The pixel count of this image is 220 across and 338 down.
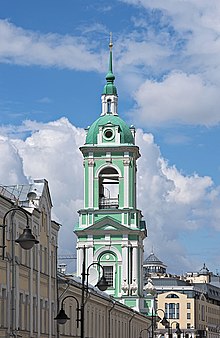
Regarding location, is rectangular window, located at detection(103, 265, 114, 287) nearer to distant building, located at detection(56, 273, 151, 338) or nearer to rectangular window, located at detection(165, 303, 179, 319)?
distant building, located at detection(56, 273, 151, 338)

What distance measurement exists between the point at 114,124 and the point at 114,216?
957cm

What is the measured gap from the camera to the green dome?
354 feet

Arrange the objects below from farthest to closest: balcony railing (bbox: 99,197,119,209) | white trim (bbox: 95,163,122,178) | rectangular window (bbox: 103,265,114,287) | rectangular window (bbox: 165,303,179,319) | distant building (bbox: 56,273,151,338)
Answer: rectangular window (bbox: 165,303,179,319) < balcony railing (bbox: 99,197,119,209) < white trim (bbox: 95,163,122,178) < rectangular window (bbox: 103,265,114,287) < distant building (bbox: 56,273,151,338)

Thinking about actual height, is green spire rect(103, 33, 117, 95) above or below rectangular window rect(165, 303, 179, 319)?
above

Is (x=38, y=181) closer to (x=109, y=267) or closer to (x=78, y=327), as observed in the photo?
(x=78, y=327)

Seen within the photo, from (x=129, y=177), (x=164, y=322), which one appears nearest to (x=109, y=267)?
(x=129, y=177)

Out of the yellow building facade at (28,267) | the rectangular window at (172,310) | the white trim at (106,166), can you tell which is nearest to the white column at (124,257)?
the white trim at (106,166)

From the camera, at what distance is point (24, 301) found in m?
46.1

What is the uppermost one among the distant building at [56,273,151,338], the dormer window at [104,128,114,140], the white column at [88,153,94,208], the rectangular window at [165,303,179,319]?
the dormer window at [104,128,114,140]

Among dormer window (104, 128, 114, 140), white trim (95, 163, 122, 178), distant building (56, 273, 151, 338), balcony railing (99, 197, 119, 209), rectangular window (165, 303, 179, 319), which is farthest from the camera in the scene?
rectangular window (165, 303, 179, 319)

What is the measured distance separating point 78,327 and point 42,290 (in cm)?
1224

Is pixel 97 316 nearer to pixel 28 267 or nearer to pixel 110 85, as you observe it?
pixel 28 267

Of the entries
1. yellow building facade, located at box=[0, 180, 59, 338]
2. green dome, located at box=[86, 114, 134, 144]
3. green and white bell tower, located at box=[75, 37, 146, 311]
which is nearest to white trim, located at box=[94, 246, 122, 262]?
green and white bell tower, located at box=[75, 37, 146, 311]

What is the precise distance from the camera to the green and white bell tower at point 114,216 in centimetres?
10638
